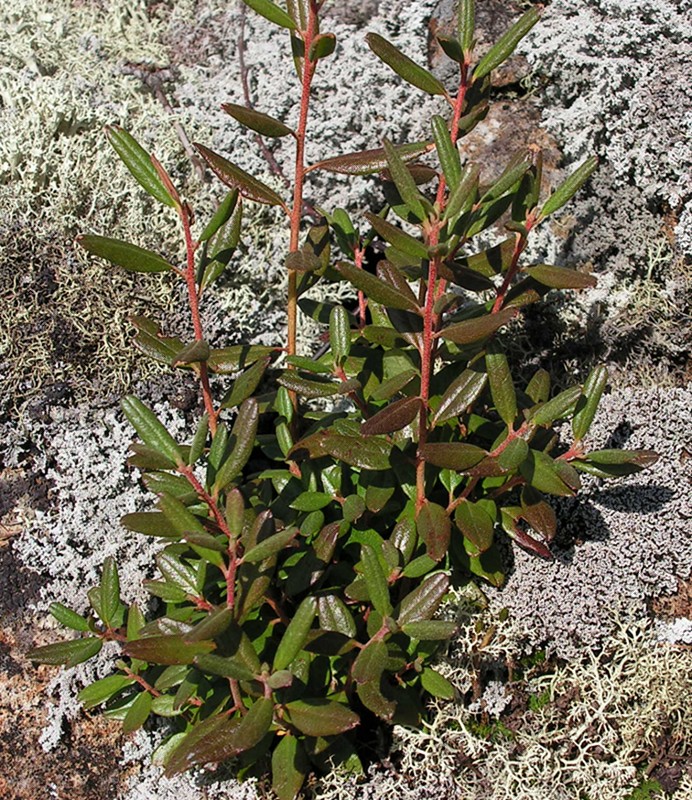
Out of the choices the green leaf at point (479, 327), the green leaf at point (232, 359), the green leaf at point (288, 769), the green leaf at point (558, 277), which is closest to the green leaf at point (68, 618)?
the green leaf at point (288, 769)

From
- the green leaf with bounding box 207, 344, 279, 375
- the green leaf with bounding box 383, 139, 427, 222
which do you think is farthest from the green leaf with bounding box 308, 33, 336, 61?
the green leaf with bounding box 207, 344, 279, 375

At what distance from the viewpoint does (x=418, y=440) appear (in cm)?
186

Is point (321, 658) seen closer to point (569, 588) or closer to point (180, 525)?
point (180, 525)

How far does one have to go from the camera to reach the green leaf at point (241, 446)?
66.2 inches

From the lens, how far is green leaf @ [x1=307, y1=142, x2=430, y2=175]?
6.24 ft

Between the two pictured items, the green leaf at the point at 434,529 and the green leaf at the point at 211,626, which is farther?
the green leaf at the point at 434,529

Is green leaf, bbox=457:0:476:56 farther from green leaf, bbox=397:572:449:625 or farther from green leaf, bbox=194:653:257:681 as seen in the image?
green leaf, bbox=194:653:257:681

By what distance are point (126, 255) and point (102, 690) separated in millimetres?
901

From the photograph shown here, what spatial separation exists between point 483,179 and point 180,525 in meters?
1.73

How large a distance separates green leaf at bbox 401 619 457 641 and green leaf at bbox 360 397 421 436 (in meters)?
0.36

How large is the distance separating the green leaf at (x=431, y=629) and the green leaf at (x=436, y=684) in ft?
0.84

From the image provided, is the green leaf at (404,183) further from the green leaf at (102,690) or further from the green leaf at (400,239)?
the green leaf at (102,690)

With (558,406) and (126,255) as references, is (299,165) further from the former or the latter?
(558,406)

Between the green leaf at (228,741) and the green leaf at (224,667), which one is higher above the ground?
the green leaf at (224,667)
